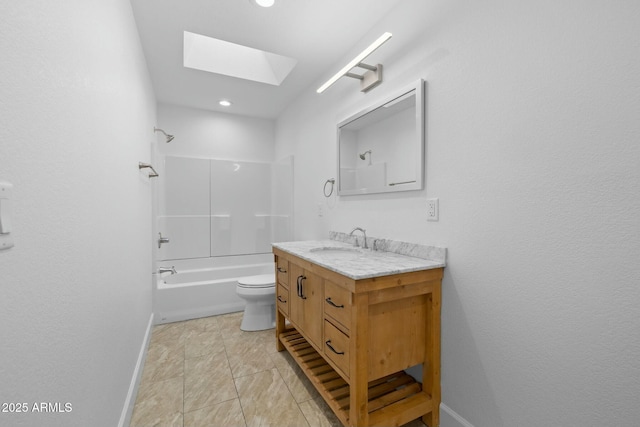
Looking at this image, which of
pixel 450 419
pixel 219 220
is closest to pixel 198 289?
pixel 219 220

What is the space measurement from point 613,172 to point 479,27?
83cm

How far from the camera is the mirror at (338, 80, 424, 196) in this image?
1586 millimetres

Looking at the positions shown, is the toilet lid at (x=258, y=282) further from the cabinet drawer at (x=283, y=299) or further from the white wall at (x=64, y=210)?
the white wall at (x=64, y=210)

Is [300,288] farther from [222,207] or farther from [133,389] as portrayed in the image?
[222,207]

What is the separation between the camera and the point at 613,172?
2.92 feet

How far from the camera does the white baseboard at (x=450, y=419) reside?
1.34m

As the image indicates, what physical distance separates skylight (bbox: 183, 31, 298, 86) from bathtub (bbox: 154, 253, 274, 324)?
2046mm

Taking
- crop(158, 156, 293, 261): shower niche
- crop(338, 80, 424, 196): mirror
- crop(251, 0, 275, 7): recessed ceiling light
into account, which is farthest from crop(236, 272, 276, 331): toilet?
crop(251, 0, 275, 7): recessed ceiling light

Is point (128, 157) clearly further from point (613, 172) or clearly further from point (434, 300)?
point (613, 172)

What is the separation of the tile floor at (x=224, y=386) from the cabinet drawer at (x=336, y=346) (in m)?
0.38

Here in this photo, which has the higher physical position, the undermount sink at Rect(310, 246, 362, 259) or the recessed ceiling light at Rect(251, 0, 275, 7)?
the recessed ceiling light at Rect(251, 0, 275, 7)

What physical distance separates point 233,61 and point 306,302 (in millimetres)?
2263

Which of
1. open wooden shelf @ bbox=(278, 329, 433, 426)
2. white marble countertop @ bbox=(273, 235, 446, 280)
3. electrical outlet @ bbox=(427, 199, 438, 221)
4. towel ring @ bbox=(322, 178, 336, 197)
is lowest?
open wooden shelf @ bbox=(278, 329, 433, 426)

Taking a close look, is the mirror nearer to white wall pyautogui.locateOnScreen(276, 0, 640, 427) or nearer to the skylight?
white wall pyautogui.locateOnScreen(276, 0, 640, 427)
